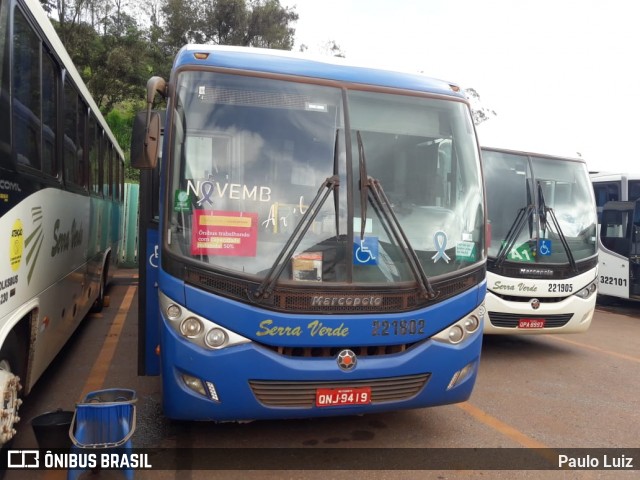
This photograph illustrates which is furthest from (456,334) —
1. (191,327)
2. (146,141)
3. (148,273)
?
(146,141)

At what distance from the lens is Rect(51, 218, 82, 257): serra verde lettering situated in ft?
15.2

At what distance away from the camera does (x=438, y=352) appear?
12.7ft

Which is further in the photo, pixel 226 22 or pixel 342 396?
pixel 226 22

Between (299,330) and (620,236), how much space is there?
32.4 ft

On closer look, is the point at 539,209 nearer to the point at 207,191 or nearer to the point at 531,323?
the point at 531,323

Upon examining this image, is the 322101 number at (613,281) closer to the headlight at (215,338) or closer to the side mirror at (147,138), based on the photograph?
the headlight at (215,338)

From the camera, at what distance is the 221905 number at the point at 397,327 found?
3674mm

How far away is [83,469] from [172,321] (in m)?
1.00

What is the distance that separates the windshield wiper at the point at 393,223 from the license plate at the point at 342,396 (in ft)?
2.52

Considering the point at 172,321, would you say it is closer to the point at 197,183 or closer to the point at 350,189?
the point at 197,183

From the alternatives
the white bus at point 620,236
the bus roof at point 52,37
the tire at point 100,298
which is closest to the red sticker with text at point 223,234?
the bus roof at point 52,37

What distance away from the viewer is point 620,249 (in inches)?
443

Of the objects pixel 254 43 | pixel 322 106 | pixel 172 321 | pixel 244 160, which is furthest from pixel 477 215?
pixel 254 43

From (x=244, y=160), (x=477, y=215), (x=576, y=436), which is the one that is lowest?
(x=576, y=436)
